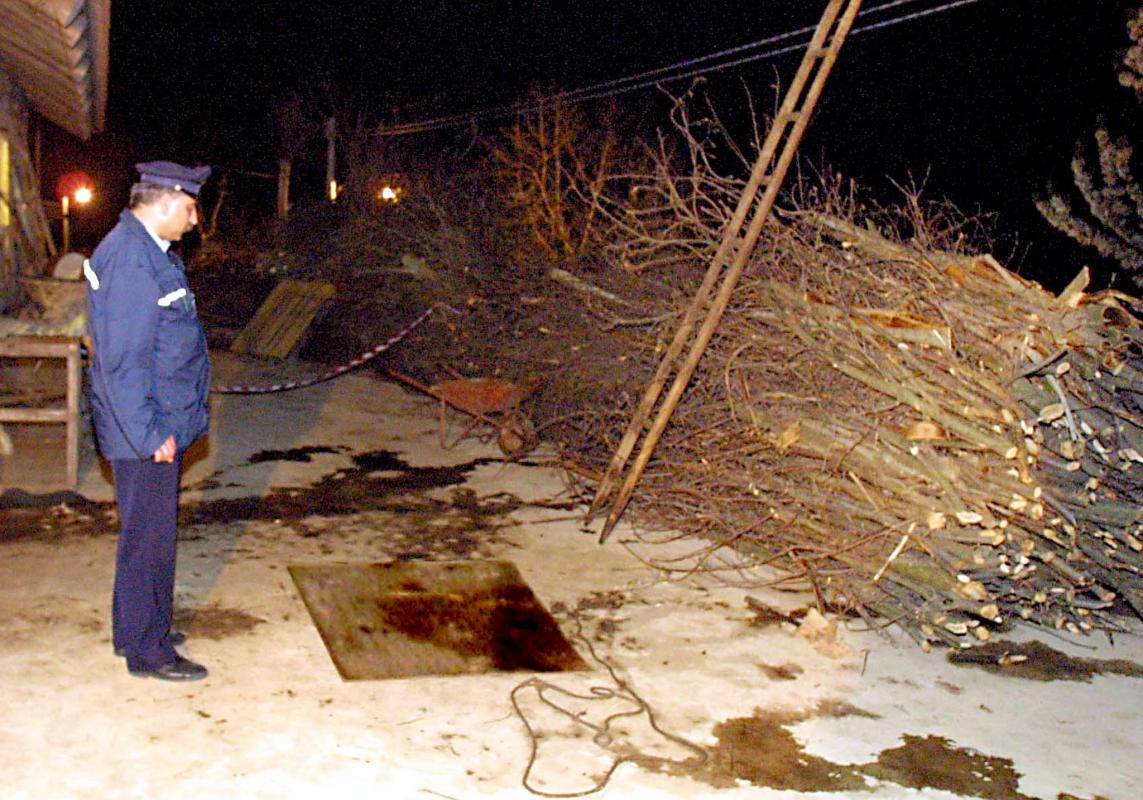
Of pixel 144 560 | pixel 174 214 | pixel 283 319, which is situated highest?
pixel 174 214

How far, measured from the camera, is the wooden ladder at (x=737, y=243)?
6447mm

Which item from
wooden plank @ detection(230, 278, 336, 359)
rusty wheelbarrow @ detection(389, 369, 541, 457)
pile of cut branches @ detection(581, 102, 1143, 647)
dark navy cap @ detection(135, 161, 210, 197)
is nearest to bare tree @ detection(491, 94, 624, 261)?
rusty wheelbarrow @ detection(389, 369, 541, 457)

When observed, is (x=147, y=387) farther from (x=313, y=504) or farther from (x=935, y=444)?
(x=935, y=444)

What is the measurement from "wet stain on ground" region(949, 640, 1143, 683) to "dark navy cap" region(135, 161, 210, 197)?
4281mm

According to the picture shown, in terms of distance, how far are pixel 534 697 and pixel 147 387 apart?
208 cm

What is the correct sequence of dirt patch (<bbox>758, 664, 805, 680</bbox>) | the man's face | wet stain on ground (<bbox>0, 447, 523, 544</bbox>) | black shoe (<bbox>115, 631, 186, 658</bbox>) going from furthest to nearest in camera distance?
wet stain on ground (<bbox>0, 447, 523, 544</bbox>), dirt patch (<bbox>758, 664, 805, 680</bbox>), black shoe (<bbox>115, 631, 186, 658</bbox>), the man's face

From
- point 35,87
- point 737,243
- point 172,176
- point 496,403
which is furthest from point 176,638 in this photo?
point 35,87

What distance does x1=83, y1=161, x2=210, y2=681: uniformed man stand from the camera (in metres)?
4.39

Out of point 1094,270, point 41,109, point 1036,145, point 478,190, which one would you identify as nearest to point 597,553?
point 478,190

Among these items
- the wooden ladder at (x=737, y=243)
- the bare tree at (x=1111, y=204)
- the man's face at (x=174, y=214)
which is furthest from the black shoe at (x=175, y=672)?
the bare tree at (x=1111, y=204)

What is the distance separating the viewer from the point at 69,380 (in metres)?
7.18

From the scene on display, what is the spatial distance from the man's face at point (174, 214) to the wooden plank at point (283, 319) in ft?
33.1

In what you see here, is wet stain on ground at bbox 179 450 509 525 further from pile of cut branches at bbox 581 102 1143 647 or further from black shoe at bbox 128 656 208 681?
black shoe at bbox 128 656 208 681

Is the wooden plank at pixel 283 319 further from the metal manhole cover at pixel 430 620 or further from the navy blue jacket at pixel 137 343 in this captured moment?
the navy blue jacket at pixel 137 343
